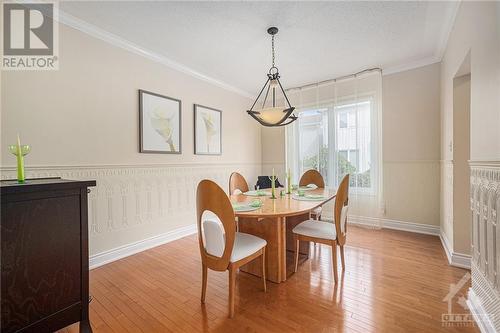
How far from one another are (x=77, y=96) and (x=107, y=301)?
6.61 ft

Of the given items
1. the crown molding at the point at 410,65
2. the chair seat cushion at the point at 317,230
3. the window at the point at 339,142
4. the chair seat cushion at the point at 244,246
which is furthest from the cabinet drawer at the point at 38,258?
the crown molding at the point at 410,65

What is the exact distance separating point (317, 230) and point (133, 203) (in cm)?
224

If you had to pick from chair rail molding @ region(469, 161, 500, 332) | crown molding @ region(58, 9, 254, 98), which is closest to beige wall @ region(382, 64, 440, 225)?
chair rail molding @ region(469, 161, 500, 332)

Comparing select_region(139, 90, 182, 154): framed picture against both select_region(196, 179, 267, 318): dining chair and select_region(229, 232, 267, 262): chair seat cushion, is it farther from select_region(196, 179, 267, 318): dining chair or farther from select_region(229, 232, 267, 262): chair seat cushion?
select_region(229, 232, 267, 262): chair seat cushion

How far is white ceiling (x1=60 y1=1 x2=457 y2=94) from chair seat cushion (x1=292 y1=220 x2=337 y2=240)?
2.10 meters

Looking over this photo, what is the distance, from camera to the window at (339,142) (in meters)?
3.61

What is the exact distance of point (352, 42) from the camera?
2.71 meters

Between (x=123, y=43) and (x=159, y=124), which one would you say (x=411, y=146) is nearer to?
(x=159, y=124)

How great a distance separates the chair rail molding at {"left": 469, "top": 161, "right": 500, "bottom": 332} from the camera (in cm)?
130

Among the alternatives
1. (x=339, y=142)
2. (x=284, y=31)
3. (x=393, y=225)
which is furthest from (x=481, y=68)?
(x=393, y=225)

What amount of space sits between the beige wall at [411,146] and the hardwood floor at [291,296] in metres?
0.88

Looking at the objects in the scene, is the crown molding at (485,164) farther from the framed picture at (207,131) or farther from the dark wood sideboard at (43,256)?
the framed picture at (207,131)

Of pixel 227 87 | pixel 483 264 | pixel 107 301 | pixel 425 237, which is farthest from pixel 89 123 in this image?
pixel 425 237

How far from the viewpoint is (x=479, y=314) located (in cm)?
151
